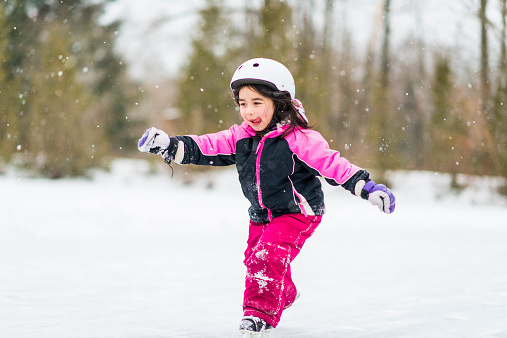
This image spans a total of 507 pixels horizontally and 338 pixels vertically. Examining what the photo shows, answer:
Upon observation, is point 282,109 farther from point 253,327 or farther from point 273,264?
point 253,327

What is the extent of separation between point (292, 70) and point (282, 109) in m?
9.10

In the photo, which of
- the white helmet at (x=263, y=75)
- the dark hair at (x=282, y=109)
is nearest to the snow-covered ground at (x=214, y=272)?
the dark hair at (x=282, y=109)

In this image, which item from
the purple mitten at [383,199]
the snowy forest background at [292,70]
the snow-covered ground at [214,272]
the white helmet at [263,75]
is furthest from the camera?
the snowy forest background at [292,70]

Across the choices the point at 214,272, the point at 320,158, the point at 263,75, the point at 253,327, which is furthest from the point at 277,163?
the point at 214,272

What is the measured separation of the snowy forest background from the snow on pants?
838 centimetres

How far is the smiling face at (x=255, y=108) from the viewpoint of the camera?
2.31m

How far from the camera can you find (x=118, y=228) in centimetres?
615

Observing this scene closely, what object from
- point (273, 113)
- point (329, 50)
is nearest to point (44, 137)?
point (329, 50)

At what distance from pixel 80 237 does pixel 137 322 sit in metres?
3.42

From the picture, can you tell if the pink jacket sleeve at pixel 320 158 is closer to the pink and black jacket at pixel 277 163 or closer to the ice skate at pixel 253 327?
the pink and black jacket at pixel 277 163

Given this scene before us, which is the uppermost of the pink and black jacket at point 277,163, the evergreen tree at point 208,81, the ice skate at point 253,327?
the evergreen tree at point 208,81

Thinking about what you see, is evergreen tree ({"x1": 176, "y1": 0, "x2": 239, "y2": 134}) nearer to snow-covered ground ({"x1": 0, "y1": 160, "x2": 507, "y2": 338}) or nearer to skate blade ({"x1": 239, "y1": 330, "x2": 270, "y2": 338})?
snow-covered ground ({"x1": 0, "y1": 160, "x2": 507, "y2": 338})

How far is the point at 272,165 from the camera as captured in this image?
2260mm

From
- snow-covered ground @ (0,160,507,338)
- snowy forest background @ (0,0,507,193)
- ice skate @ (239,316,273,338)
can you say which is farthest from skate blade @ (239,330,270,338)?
snowy forest background @ (0,0,507,193)
